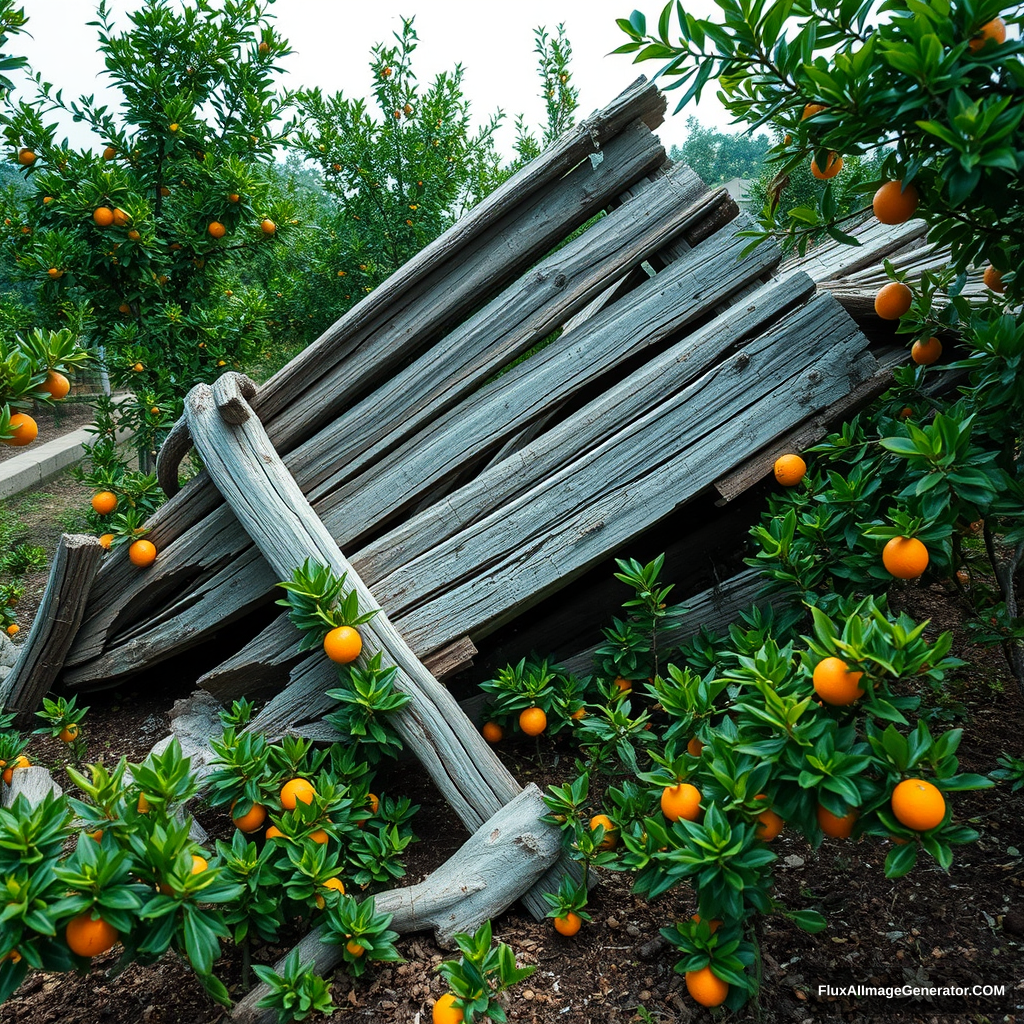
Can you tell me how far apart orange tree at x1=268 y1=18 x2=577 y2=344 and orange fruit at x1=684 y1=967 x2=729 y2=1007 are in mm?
5508

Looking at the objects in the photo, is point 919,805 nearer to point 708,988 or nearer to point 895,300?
point 708,988

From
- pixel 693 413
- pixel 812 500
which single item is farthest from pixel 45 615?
pixel 812 500

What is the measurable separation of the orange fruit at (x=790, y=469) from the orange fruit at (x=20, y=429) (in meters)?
2.41

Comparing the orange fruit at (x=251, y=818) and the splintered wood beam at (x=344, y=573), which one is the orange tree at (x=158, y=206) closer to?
the splintered wood beam at (x=344, y=573)

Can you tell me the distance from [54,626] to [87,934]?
7.26 ft

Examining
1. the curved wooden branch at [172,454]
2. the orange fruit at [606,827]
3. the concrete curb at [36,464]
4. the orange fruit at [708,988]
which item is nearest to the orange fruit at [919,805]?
the orange fruit at [708,988]

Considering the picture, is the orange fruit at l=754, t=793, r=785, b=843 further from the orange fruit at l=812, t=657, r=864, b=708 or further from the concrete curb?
the concrete curb

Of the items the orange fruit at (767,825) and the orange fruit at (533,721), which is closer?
the orange fruit at (767,825)

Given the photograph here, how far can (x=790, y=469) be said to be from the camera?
2764 mm

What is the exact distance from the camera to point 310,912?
231cm

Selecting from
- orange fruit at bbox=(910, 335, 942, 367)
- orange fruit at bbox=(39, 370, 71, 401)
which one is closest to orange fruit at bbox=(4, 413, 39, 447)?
orange fruit at bbox=(39, 370, 71, 401)

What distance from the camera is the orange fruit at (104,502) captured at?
12.1 ft

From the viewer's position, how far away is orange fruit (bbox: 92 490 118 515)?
3.70 m

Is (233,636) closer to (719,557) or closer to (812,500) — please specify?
(719,557)
